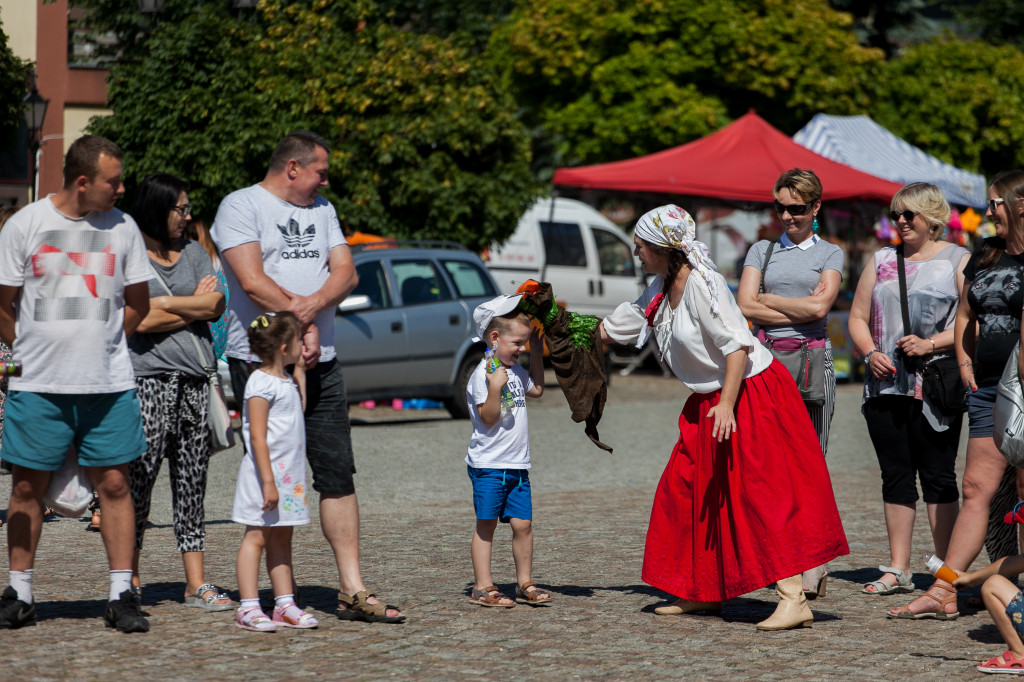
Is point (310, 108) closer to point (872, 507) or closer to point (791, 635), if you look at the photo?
point (872, 507)

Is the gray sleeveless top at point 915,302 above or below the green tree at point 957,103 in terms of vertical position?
below

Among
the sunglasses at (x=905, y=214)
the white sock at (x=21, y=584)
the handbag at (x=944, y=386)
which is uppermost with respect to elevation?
the sunglasses at (x=905, y=214)

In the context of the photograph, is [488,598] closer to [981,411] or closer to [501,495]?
[501,495]

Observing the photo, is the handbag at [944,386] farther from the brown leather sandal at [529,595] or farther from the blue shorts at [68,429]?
the blue shorts at [68,429]

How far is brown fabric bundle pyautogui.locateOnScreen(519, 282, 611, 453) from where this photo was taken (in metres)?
6.13

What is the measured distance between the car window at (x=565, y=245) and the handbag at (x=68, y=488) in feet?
52.5

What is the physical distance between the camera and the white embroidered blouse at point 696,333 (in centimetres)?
566

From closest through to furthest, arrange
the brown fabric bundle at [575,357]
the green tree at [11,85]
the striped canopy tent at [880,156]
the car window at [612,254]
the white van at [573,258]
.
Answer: the brown fabric bundle at [575,357] → the green tree at [11,85] → the white van at [573,258] → the car window at [612,254] → the striped canopy tent at [880,156]

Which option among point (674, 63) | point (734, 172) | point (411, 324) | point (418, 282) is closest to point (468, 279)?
point (418, 282)

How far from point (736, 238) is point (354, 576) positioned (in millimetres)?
31624

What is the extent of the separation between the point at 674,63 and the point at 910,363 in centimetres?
2460

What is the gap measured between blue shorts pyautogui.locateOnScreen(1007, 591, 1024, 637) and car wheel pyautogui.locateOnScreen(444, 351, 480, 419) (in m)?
9.97

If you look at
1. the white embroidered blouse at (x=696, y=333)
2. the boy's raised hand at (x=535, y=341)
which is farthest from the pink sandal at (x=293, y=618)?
the white embroidered blouse at (x=696, y=333)

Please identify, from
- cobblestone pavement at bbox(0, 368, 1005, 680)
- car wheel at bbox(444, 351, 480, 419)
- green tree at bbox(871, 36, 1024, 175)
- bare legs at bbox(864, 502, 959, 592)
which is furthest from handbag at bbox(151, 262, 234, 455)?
green tree at bbox(871, 36, 1024, 175)
